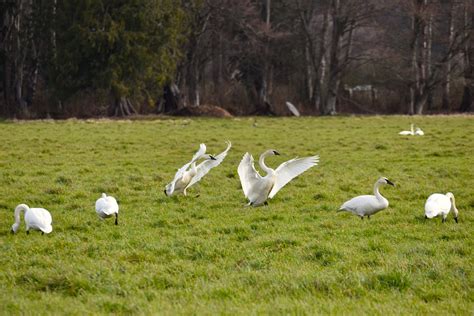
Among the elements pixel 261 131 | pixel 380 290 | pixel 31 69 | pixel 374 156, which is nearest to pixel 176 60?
pixel 31 69

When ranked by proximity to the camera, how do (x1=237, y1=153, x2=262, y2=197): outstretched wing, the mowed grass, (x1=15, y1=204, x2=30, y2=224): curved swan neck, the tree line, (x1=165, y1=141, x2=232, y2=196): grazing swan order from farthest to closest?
the tree line < (x1=165, y1=141, x2=232, y2=196): grazing swan < (x1=237, y1=153, x2=262, y2=197): outstretched wing < (x1=15, y1=204, x2=30, y2=224): curved swan neck < the mowed grass

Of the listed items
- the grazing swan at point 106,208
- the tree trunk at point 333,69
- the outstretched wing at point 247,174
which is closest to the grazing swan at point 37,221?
the grazing swan at point 106,208

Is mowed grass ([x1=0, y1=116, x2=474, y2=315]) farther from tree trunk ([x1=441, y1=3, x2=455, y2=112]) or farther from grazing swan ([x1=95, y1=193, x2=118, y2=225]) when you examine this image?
tree trunk ([x1=441, y1=3, x2=455, y2=112])

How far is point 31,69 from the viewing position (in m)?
41.9

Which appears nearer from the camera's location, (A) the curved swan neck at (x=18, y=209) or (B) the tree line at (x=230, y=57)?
(A) the curved swan neck at (x=18, y=209)

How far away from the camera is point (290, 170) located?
11508mm

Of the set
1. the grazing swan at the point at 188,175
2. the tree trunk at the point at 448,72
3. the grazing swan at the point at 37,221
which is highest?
the tree trunk at the point at 448,72

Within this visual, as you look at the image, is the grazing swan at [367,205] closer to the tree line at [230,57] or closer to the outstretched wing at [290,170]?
the outstretched wing at [290,170]

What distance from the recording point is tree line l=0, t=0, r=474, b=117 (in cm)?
Result: 3722

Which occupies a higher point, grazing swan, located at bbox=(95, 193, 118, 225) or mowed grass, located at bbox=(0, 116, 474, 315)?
grazing swan, located at bbox=(95, 193, 118, 225)

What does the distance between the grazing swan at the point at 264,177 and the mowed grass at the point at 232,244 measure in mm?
313

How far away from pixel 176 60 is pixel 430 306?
35756 millimetres

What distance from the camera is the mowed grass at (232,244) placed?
6.22m

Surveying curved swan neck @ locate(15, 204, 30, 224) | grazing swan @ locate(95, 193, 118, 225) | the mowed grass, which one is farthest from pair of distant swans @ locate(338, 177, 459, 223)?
curved swan neck @ locate(15, 204, 30, 224)
